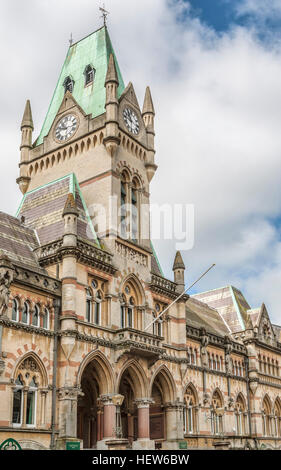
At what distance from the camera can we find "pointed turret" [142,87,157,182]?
46.8 metres

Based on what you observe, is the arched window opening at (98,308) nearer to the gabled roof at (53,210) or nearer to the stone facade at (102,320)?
the stone facade at (102,320)

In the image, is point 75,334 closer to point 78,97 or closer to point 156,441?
point 156,441

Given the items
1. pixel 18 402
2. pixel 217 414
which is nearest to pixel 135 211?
pixel 18 402

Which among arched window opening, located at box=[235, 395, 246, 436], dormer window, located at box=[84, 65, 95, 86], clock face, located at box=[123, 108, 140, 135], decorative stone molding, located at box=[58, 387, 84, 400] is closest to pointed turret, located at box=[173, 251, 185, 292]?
clock face, located at box=[123, 108, 140, 135]

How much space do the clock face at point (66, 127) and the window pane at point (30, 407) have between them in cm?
2203

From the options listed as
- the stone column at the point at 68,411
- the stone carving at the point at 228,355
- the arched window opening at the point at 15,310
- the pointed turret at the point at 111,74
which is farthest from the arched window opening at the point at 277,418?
the pointed turret at the point at 111,74

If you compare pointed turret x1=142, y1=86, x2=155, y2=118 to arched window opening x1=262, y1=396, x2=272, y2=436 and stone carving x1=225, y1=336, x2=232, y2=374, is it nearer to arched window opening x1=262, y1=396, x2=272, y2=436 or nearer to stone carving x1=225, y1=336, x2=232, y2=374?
stone carving x1=225, y1=336, x2=232, y2=374

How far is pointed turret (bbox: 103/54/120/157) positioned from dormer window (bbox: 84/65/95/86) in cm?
337

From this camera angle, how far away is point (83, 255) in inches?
1412

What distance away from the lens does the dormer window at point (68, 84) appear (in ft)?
162

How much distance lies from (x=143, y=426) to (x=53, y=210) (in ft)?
54.1

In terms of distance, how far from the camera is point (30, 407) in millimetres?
31266

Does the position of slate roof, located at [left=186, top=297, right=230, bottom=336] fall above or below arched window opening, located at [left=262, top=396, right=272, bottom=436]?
above
